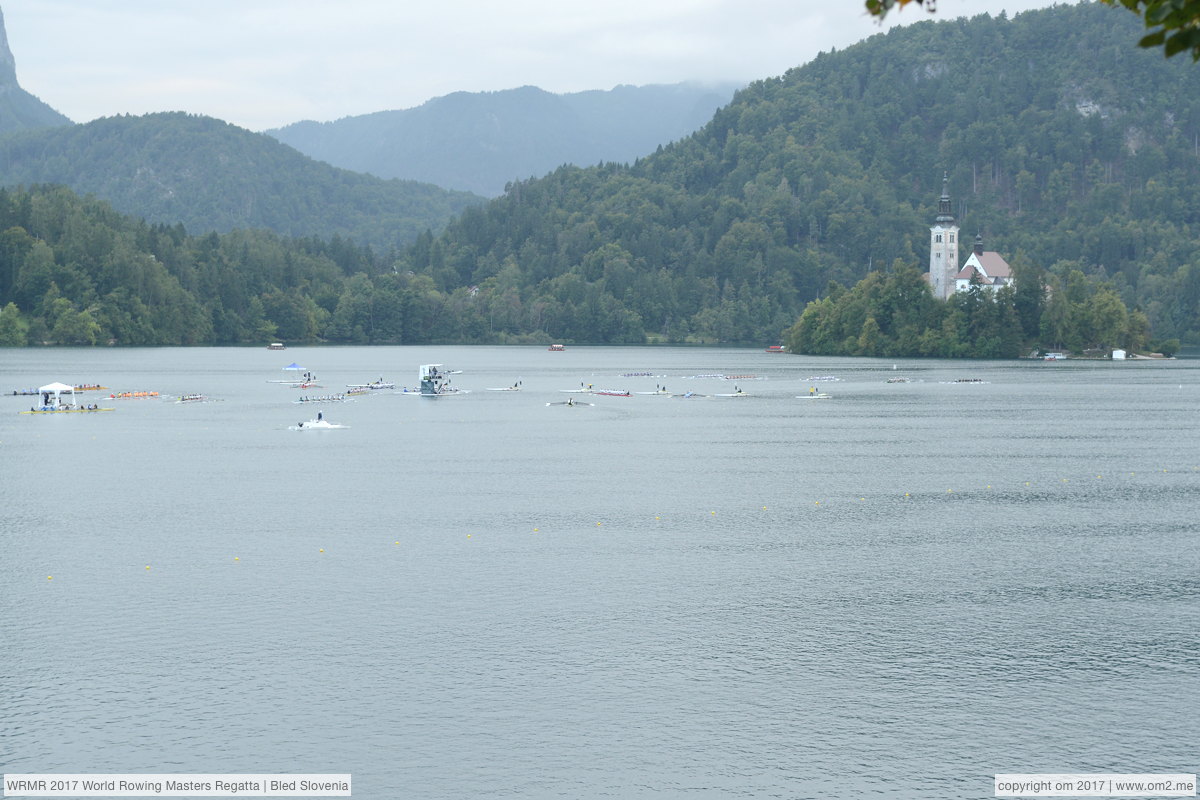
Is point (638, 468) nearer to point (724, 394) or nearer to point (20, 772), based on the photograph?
point (20, 772)

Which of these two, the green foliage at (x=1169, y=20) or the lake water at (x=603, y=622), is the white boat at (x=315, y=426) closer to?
the lake water at (x=603, y=622)
